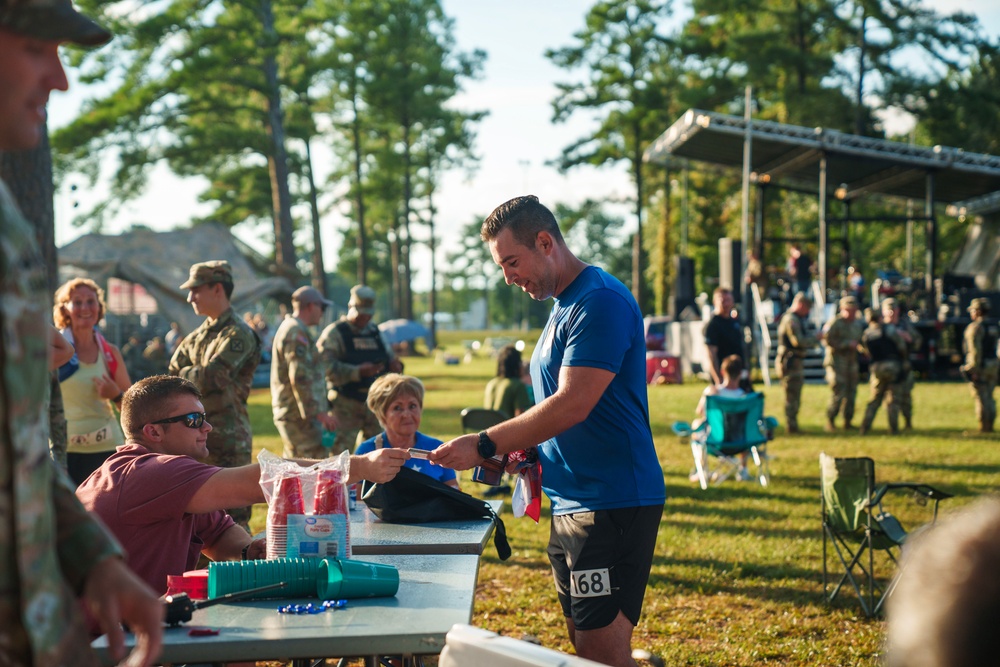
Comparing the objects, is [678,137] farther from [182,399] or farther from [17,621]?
[17,621]

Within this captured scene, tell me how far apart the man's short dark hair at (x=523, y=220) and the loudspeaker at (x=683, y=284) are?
25.1m

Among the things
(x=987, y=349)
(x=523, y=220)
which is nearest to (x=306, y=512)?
(x=523, y=220)

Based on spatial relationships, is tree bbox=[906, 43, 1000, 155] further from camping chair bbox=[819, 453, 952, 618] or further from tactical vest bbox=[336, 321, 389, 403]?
camping chair bbox=[819, 453, 952, 618]

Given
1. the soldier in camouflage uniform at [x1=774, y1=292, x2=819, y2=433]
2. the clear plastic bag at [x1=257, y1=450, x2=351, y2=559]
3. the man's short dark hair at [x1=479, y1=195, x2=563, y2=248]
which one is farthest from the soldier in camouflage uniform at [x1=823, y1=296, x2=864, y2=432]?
the clear plastic bag at [x1=257, y1=450, x2=351, y2=559]

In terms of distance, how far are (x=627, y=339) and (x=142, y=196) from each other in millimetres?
33106

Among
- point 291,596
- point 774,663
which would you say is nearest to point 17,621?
point 291,596

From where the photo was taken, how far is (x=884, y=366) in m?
13.8

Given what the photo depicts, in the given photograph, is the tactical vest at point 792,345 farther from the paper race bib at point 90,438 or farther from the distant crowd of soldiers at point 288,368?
the paper race bib at point 90,438

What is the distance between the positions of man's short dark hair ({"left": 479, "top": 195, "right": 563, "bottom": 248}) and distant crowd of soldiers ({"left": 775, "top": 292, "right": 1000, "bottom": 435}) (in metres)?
10.7

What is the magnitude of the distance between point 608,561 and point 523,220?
113 centimetres

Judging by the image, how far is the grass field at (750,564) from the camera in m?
5.39

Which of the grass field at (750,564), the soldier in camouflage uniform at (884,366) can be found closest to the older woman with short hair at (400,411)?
the grass field at (750,564)

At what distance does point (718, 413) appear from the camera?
10.0 metres

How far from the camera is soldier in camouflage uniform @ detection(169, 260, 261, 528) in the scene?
18.9 ft
